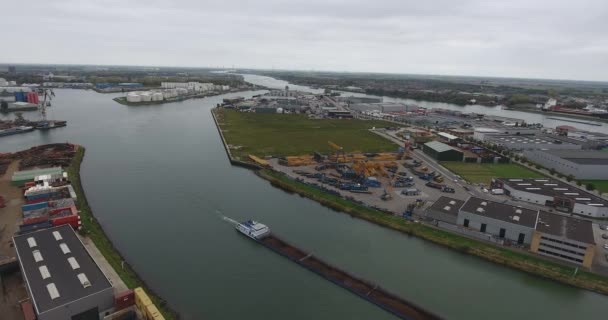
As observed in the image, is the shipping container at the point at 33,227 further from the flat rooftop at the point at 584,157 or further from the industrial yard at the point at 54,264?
the flat rooftop at the point at 584,157

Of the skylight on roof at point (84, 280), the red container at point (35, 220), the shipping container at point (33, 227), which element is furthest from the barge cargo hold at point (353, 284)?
the red container at point (35, 220)

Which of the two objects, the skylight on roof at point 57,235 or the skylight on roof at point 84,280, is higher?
the skylight on roof at point 57,235

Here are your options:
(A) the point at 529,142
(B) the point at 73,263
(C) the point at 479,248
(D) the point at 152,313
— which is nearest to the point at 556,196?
(C) the point at 479,248

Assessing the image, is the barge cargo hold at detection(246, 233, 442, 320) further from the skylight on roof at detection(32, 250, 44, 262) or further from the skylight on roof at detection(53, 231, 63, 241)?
the skylight on roof at detection(32, 250, 44, 262)

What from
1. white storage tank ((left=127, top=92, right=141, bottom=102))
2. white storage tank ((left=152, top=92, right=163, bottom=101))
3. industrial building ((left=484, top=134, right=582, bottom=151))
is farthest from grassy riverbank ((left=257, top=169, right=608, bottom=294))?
white storage tank ((left=152, top=92, right=163, bottom=101))

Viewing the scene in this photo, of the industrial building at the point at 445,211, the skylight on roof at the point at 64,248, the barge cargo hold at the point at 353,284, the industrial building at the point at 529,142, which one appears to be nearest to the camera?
the barge cargo hold at the point at 353,284

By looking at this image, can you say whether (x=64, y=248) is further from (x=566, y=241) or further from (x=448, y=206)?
(x=566, y=241)
